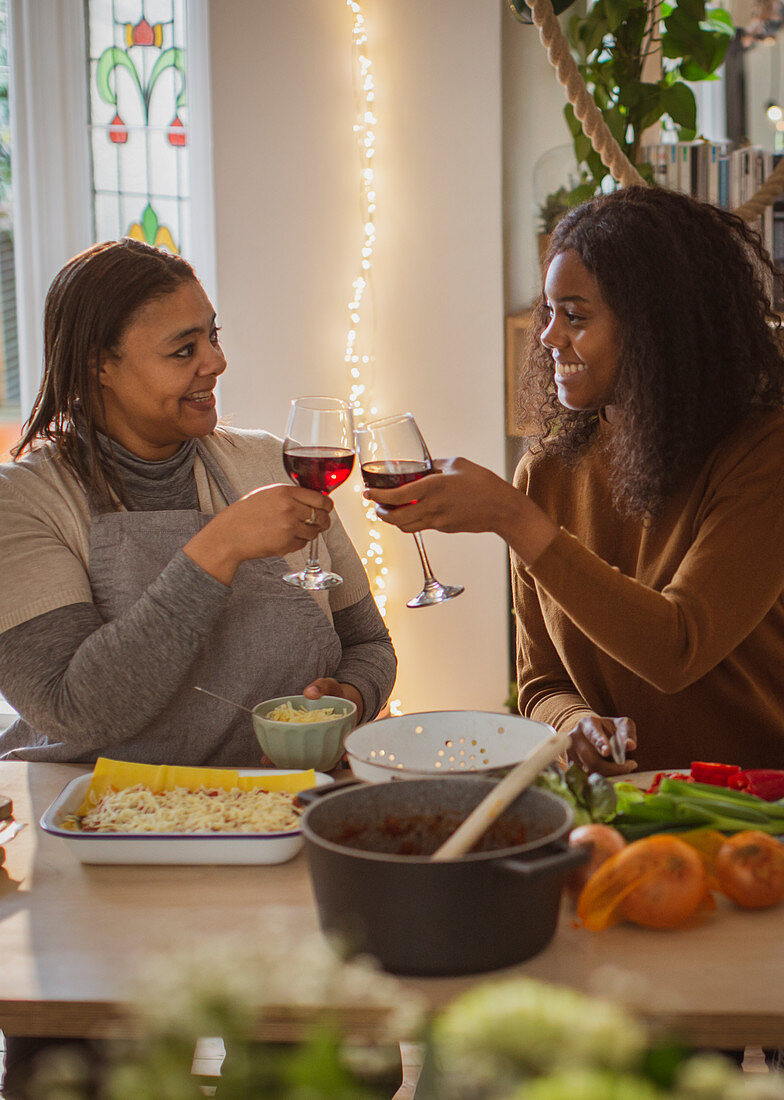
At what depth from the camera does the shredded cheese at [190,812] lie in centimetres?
110

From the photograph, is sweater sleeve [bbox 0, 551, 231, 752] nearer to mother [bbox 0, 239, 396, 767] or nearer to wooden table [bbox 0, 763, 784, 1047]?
mother [bbox 0, 239, 396, 767]

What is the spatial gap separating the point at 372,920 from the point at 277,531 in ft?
2.21

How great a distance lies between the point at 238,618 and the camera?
1.62 m

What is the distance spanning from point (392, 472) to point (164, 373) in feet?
1.64

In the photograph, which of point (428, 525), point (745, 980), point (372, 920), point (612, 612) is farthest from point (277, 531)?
point (745, 980)

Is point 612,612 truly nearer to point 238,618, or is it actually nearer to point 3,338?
point 238,618

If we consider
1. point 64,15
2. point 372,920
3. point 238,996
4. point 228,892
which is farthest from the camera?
point 64,15

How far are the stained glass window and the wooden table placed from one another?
8.16ft

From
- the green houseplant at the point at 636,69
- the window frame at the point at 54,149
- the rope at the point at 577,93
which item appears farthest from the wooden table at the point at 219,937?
the green houseplant at the point at 636,69

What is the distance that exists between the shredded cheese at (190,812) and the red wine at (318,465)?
1.35 ft

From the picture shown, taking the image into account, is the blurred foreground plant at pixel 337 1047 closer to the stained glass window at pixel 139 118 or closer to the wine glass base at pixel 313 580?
the wine glass base at pixel 313 580

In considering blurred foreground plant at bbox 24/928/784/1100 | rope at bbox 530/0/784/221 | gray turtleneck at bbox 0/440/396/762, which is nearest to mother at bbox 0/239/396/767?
gray turtleneck at bbox 0/440/396/762

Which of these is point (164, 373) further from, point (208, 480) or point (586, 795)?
point (586, 795)

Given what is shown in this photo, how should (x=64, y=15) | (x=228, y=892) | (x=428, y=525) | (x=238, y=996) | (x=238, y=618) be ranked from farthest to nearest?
(x=64, y=15)
(x=238, y=618)
(x=428, y=525)
(x=228, y=892)
(x=238, y=996)
